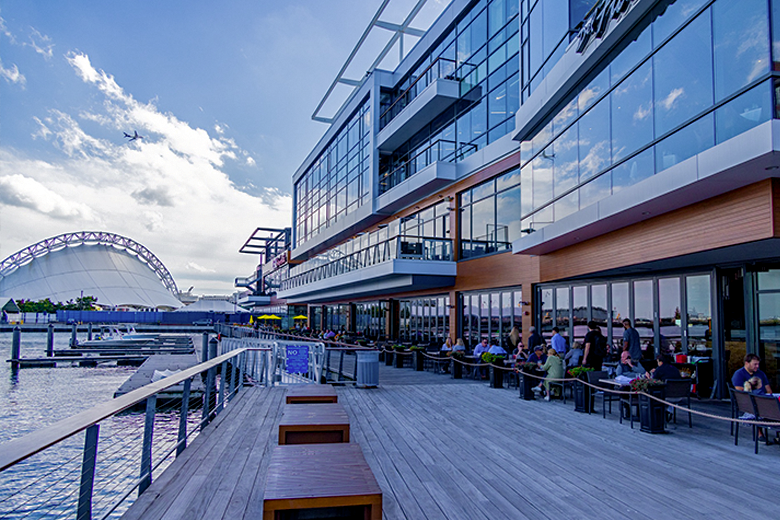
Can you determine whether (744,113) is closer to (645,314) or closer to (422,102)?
(645,314)

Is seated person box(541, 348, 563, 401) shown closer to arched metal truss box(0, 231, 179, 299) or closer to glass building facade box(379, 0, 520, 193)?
glass building facade box(379, 0, 520, 193)

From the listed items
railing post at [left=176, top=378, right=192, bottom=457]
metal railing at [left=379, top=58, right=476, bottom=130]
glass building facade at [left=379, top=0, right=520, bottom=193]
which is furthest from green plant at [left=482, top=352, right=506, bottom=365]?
metal railing at [left=379, top=58, right=476, bottom=130]

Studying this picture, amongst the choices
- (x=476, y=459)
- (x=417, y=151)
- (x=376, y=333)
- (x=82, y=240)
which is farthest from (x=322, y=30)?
(x=82, y=240)

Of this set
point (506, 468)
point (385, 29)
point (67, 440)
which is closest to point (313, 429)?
point (506, 468)

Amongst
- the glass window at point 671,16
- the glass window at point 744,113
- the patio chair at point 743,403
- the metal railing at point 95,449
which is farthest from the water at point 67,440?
the glass window at point 671,16

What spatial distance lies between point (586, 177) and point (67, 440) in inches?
578

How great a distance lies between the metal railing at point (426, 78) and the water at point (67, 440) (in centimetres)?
1699

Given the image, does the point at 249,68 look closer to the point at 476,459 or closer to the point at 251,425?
the point at 251,425

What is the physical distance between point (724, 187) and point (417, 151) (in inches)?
721

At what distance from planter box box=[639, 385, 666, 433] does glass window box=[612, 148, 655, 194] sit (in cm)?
380

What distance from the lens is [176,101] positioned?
4306 centimetres

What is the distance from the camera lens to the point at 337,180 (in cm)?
3466

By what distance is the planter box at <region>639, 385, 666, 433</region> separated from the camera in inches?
301

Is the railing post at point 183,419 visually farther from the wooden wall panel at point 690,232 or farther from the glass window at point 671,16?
the glass window at point 671,16
